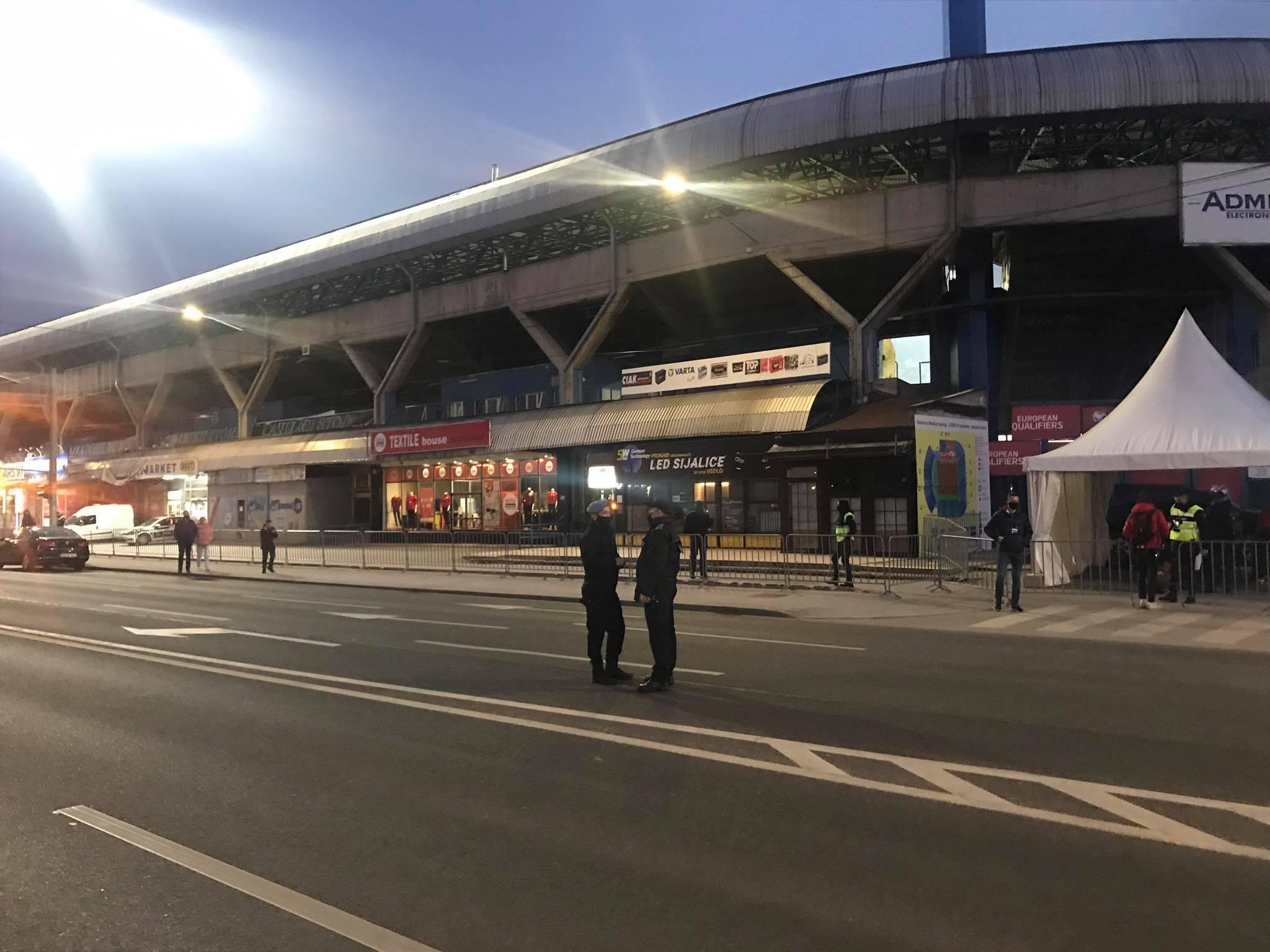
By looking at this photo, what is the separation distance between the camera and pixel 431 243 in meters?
37.8

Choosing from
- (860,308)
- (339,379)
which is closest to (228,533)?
(339,379)

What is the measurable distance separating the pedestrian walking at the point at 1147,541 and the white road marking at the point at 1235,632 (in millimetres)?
1552

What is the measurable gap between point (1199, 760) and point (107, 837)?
6.93 metres

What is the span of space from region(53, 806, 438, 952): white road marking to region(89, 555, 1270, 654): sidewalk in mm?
10613

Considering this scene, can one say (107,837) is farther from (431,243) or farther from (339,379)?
(339,379)

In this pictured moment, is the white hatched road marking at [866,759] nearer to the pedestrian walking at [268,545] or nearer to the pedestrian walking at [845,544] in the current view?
the pedestrian walking at [845,544]

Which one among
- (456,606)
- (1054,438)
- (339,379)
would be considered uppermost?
(339,379)

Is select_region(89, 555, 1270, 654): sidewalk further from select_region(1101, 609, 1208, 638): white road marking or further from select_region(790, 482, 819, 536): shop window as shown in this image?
select_region(790, 482, 819, 536): shop window

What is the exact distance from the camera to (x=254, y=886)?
4297mm

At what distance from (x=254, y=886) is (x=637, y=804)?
2.13 meters

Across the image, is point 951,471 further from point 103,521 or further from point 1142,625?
point 103,521

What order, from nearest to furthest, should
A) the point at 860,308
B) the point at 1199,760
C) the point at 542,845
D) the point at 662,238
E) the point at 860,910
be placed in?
the point at 860,910 < the point at 542,845 < the point at 1199,760 < the point at 662,238 < the point at 860,308

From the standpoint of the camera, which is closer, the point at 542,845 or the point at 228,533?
the point at 542,845

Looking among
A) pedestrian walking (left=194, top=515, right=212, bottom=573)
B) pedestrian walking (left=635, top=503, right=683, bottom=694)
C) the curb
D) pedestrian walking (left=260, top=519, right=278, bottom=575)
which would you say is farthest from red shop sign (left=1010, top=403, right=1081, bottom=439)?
pedestrian walking (left=635, top=503, right=683, bottom=694)
